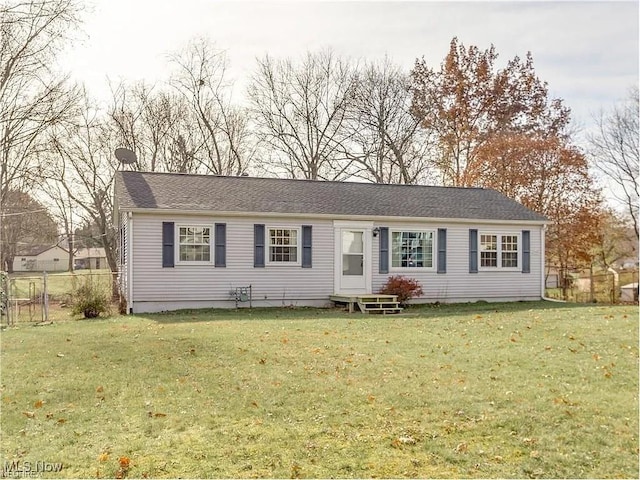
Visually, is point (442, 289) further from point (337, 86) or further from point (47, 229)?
point (47, 229)

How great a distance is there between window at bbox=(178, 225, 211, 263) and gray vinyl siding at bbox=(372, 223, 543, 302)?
521 centimetres

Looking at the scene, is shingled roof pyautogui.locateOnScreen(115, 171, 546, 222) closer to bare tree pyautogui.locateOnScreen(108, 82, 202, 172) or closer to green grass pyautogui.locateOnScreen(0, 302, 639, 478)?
green grass pyautogui.locateOnScreen(0, 302, 639, 478)

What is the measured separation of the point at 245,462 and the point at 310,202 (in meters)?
13.7

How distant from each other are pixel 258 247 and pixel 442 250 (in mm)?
6034

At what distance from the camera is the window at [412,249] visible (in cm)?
1830

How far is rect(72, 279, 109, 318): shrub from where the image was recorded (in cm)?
1497

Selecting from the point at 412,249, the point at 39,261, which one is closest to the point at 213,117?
the point at 412,249

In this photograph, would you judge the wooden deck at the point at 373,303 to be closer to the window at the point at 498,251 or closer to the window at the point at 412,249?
the window at the point at 412,249

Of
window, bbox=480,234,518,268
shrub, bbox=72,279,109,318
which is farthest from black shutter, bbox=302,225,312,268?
window, bbox=480,234,518,268

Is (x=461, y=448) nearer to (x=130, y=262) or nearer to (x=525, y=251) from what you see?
(x=130, y=262)

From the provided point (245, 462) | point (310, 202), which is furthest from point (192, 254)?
point (245, 462)

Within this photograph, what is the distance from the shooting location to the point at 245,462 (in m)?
4.88

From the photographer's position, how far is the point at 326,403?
6473mm

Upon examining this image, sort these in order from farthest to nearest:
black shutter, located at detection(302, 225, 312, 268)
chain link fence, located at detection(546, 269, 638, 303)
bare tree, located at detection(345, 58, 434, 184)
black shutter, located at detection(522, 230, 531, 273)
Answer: bare tree, located at detection(345, 58, 434, 184) < chain link fence, located at detection(546, 269, 638, 303) < black shutter, located at detection(522, 230, 531, 273) < black shutter, located at detection(302, 225, 312, 268)
